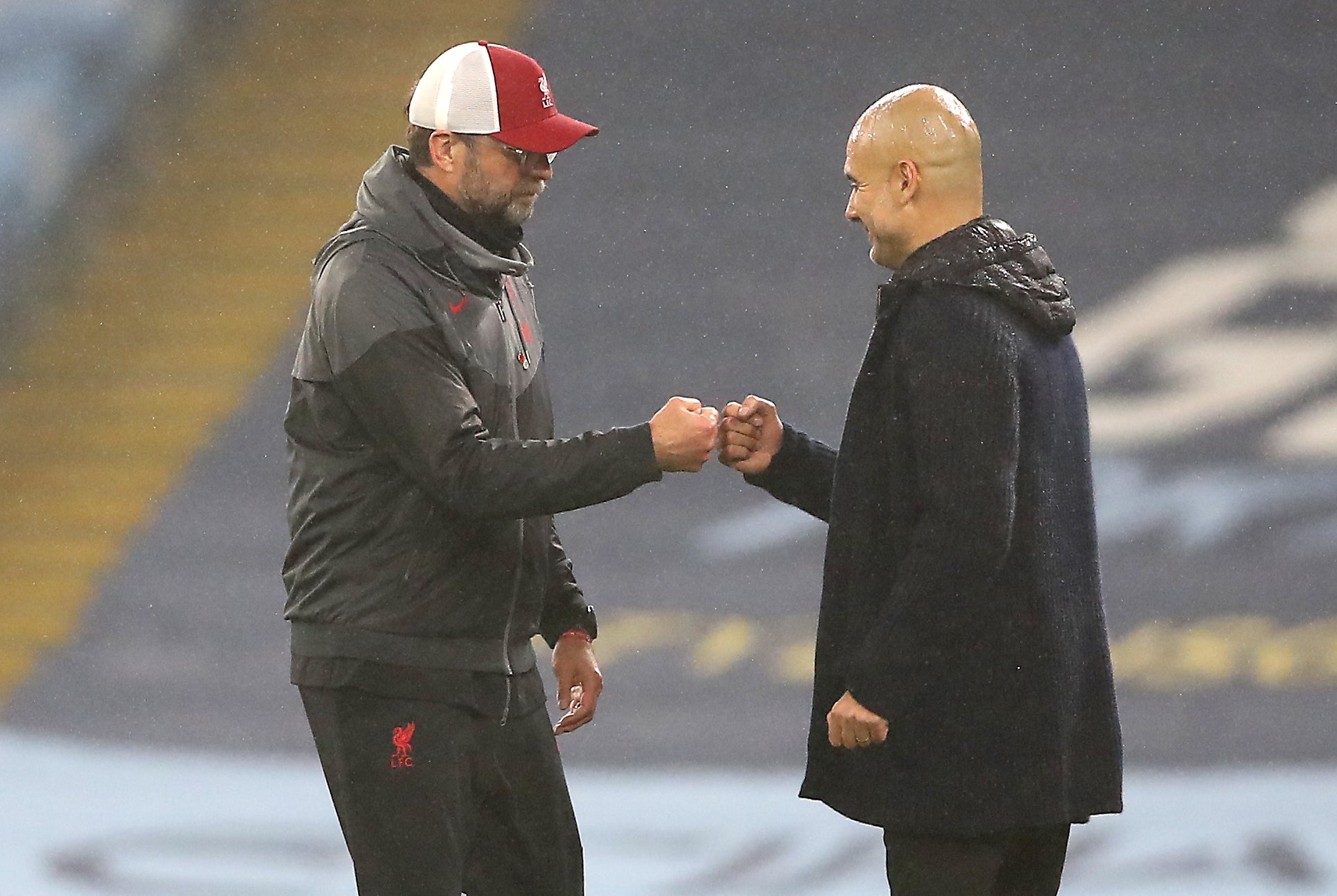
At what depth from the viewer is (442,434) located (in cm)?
191

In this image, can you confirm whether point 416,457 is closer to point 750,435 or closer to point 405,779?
point 405,779

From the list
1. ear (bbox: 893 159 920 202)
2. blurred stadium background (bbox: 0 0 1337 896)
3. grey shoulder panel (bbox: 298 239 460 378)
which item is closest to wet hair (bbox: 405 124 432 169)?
grey shoulder panel (bbox: 298 239 460 378)

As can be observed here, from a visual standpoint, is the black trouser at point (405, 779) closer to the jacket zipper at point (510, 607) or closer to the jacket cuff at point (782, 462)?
the jacket zipper at point (510, 607)

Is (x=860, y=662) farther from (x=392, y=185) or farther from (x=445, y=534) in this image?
(x=392, y=185)

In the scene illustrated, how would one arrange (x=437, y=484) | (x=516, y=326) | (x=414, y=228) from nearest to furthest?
(x=437, y=484), (x=414, y=228), (x=516, y=326)

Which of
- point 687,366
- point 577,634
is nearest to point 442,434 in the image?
point 577,634

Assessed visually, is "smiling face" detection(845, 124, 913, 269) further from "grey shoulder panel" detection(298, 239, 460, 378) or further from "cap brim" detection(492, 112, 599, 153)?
"grey shoulder panel" detection(298, 239, 460, 378)

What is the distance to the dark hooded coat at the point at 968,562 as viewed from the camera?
5.98ft

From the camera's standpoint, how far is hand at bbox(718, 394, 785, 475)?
226cm

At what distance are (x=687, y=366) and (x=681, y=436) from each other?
1896 millimetres

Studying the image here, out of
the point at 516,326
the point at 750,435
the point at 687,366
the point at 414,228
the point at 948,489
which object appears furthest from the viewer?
the point at 687,366

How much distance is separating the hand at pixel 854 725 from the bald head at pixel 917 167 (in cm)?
52

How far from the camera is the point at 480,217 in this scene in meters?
2.09

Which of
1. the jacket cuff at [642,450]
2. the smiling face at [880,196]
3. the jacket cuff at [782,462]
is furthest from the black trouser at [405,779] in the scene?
the smiling face at [880,196]
